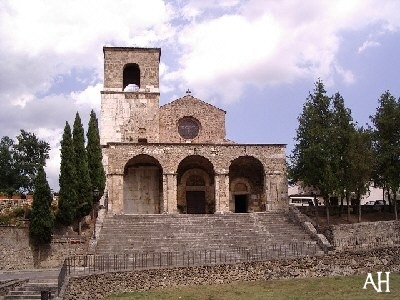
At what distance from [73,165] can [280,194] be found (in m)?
12.9

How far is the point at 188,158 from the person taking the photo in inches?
1344

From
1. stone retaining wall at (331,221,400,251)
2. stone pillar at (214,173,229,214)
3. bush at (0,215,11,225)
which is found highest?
stone pillar at (214,173,229,214)

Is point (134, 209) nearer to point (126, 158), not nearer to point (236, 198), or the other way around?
point (126, 158)

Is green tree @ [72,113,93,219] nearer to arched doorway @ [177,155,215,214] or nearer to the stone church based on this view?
the stone church

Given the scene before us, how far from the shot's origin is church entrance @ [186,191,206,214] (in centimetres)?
3581

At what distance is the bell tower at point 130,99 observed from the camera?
36.9m

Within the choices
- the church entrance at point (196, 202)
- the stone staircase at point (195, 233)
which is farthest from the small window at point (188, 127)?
the stone staircase at point (195, 233)

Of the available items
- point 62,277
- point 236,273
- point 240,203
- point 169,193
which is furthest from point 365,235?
point 62,277

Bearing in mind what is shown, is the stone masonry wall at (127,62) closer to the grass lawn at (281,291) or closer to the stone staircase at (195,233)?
the stone staircase at (195,233)

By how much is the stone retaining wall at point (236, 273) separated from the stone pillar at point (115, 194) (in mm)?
11215

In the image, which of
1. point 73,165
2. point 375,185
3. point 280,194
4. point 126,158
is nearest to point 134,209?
point 126,158

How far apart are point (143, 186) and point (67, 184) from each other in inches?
315

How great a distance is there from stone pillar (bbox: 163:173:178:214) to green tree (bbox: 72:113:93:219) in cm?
483

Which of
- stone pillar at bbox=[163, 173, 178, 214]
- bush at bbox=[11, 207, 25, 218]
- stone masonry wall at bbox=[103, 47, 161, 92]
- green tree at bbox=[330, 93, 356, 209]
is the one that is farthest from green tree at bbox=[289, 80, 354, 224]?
bush at bbox=[11, 207, 25, 218]
